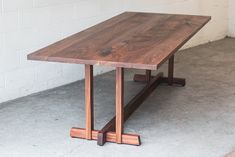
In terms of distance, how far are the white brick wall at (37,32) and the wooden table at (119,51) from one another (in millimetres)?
639

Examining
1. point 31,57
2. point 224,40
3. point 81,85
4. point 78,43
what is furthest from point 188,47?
point 31,57

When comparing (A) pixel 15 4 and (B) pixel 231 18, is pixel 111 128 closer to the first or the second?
(A) pixel 15 4

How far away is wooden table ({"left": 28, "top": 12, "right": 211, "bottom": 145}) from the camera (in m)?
3.03

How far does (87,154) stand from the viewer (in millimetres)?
3182

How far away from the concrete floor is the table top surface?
2.14 ft

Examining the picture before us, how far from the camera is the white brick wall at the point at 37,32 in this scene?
4176 millimetres

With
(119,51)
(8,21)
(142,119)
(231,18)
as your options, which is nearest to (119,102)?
(119,51)

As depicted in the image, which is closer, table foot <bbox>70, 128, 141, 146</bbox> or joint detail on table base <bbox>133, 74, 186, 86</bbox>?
table foot <bbox>70, 128, 141, 146</bbox>

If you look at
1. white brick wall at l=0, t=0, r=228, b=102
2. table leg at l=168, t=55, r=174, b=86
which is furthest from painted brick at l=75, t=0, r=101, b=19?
table leg at l=168, t=55, r=174, b=86

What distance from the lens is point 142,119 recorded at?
3.84 meters

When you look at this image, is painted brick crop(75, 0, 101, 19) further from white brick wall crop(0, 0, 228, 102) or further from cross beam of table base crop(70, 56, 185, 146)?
cross beam of table base crop(70, 56, 185, 146)

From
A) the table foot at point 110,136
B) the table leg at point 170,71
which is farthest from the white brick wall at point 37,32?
the table foot at point 110,136

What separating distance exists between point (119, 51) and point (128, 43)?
27 cm

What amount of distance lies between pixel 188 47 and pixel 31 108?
304 cm
